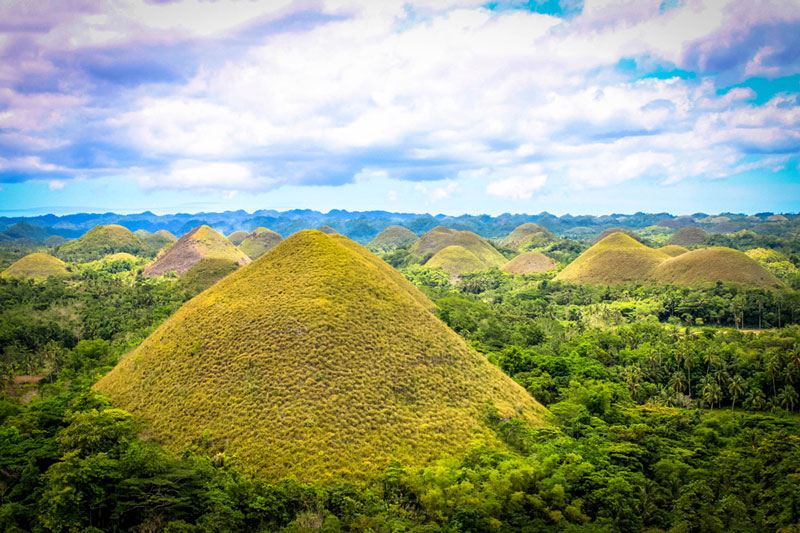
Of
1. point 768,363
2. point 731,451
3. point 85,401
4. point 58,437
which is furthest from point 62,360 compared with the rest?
point 768,363

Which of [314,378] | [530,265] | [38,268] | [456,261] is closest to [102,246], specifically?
[38,268]

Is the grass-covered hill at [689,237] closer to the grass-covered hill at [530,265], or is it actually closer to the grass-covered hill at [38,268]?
the grass-covered hill at [530,265]

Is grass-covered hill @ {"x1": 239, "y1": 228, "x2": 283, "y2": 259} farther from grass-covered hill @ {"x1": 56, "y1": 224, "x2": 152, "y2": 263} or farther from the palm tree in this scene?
the palm tree

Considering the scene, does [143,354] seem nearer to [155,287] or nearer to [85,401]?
[85,401]

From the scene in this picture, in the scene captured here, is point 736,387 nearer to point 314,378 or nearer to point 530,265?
point 314,378

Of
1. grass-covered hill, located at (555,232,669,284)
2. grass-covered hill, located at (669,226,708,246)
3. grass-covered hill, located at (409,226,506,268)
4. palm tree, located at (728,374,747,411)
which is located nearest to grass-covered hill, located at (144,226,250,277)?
grass-covered hill, located at (409,226,506,268)

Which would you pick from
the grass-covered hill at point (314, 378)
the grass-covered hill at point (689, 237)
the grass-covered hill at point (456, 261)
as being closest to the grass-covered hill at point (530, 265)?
the grass-covered hill at point (456, 261)
